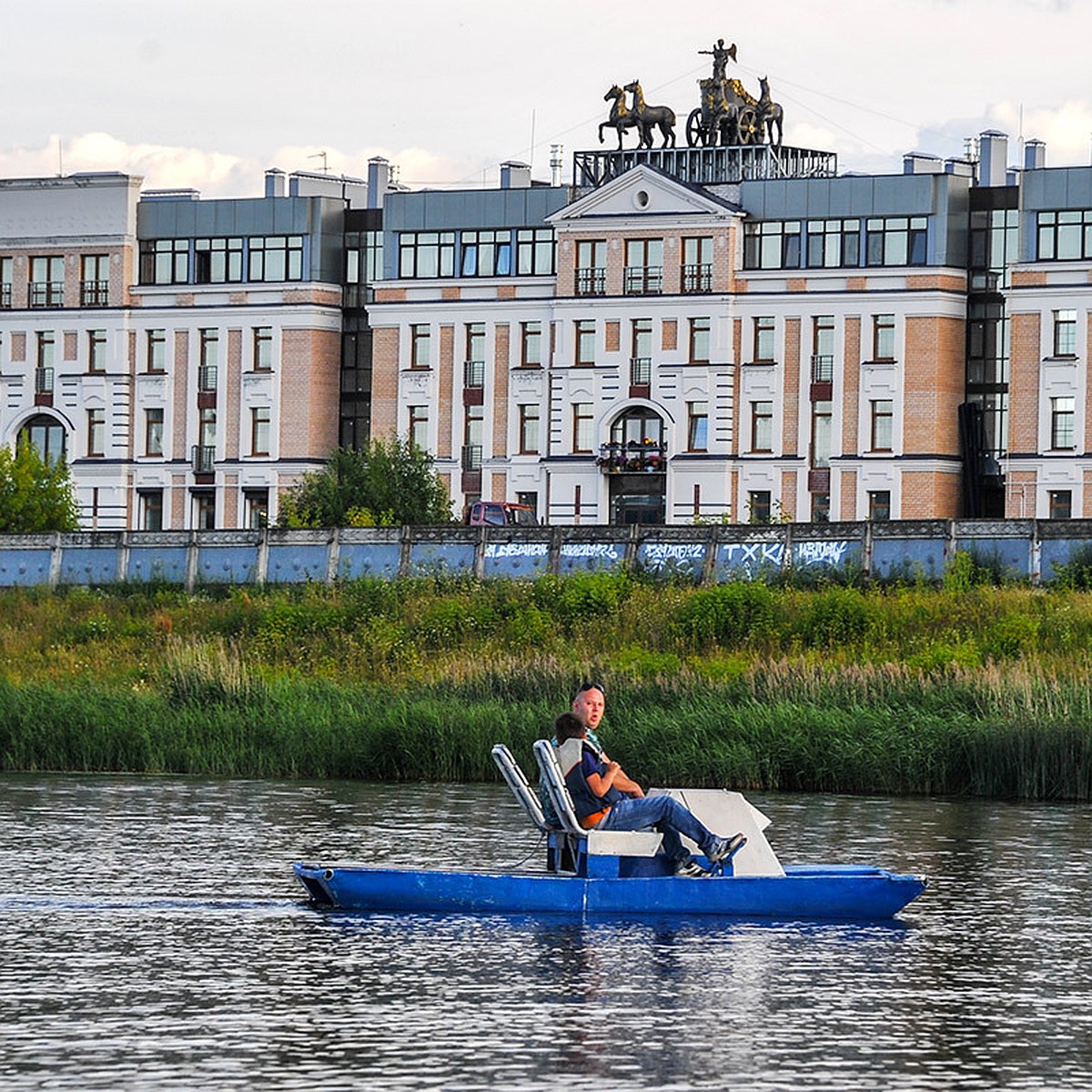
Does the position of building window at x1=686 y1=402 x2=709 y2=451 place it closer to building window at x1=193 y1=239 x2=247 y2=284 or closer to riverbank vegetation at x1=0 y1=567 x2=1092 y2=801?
building window at x1=193 y1=239 x2=247 y2=284

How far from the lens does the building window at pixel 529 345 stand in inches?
3944

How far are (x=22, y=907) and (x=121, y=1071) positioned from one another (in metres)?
8.74

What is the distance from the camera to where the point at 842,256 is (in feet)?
313

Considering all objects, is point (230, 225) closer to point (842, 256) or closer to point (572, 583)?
point (842, 256)

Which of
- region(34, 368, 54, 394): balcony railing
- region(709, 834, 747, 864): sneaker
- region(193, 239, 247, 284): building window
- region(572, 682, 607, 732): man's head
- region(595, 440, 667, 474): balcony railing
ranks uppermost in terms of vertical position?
region(193, 239, 247, 284): building window

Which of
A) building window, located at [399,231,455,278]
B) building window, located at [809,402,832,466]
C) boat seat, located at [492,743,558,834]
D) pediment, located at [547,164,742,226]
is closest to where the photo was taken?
boat seat, located at [492,743,558,834]

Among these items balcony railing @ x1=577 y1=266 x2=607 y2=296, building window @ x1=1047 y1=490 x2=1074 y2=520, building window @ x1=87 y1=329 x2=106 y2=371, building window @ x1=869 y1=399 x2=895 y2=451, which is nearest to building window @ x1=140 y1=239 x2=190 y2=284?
building window @ x1=87 y1=329 x2=106 y2=371

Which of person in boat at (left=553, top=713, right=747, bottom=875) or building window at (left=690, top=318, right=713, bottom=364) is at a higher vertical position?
building window at (left=690, top=318, right=713, bottom=364)

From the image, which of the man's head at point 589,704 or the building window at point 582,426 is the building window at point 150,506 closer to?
the building window at point 582,426

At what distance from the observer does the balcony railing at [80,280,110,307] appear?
105 meters

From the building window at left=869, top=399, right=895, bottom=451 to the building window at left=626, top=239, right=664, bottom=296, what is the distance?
29.8 ft

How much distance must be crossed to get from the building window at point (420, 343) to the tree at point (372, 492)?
848cm

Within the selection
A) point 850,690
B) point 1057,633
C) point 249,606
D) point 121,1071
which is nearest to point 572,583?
point 249,606

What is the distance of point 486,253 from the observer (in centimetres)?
10075
